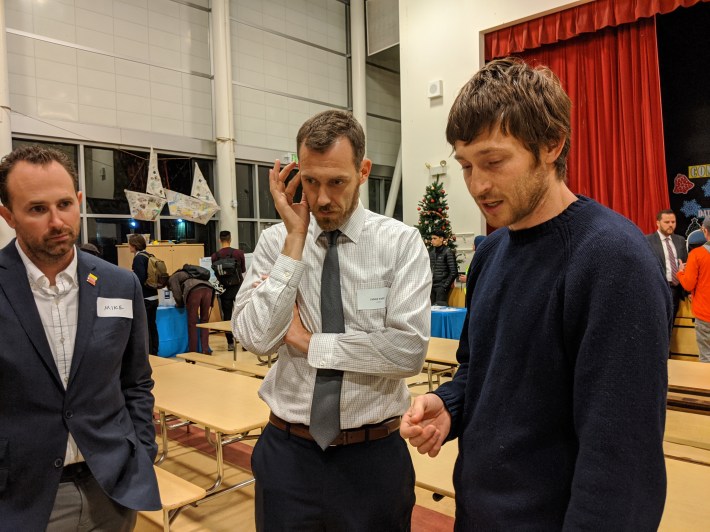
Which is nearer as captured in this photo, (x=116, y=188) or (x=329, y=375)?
(x=329, y=375)

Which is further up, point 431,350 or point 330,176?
point 330,176

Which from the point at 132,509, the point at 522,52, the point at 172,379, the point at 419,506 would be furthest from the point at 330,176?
the point at 522,52

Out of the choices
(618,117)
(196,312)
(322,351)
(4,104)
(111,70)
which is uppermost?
(111,70)

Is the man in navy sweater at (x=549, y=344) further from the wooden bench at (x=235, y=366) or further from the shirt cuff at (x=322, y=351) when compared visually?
the wooden bench at (x=235, y=366)

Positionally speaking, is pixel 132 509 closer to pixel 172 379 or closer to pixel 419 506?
pixel 419 506

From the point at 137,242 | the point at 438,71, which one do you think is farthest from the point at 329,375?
the point at 438,71

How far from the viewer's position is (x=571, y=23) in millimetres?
7305

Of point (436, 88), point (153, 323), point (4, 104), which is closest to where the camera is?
point (4, 104)

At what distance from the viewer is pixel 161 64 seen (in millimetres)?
8680

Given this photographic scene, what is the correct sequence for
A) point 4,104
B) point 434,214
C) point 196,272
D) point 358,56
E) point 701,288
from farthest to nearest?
point 358,56 → point 434,214 → point 196,272 → point 4,104 → point 701,288

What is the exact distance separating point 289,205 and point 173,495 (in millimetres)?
1575

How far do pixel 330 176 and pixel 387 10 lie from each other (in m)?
10.6

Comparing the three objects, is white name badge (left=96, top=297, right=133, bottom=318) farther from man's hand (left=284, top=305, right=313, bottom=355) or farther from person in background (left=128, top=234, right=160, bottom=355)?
person in background (left=128, top=234, right=160, bottom=355)

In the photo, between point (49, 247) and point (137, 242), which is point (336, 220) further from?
point (137, 242)
